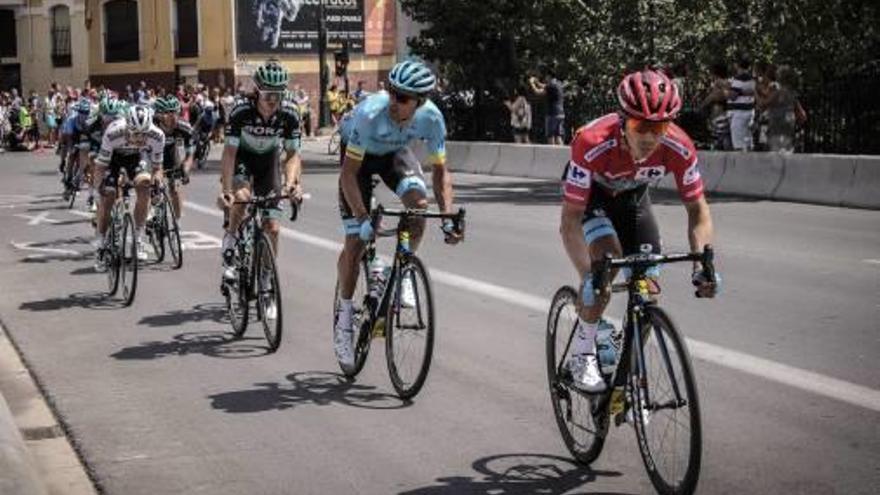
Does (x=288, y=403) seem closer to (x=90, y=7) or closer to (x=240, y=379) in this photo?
(x=240, y=379)

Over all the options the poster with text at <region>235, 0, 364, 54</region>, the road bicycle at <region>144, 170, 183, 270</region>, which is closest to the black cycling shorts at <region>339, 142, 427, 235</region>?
the road bicycle at <region>144, 170, 183, 270</region>

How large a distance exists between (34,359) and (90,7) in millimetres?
53693

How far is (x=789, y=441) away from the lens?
236 inches

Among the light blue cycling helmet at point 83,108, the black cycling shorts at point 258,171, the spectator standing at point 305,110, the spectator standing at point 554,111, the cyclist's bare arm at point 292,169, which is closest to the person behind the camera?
the cyclist's bare arm at point 292,169

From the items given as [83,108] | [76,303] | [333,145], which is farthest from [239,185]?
[333,145]

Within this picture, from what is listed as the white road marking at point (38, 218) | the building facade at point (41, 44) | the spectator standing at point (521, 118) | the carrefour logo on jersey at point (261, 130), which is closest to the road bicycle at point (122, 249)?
the carrefour logo on jersey at point (261, 130)

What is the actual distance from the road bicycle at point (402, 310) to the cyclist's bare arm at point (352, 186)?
0.17 m

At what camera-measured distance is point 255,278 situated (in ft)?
28.9

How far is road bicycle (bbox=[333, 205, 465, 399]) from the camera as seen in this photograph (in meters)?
6.87

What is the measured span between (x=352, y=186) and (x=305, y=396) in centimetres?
129

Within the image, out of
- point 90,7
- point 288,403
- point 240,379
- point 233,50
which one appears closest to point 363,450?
point 288,403

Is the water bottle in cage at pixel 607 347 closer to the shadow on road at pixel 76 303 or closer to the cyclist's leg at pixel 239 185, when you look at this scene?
the cyclist's leg at pixel 239 185

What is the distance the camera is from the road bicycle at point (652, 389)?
4.86 m

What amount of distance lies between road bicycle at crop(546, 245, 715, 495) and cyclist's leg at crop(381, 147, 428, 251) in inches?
70.1
